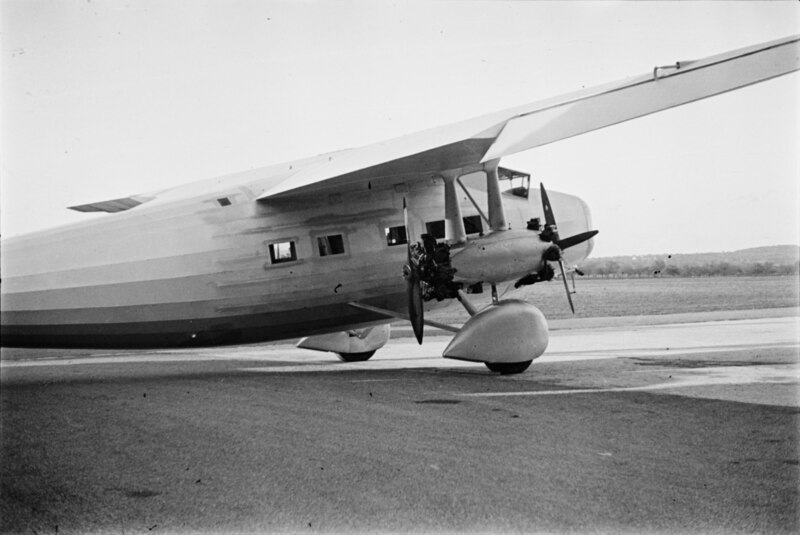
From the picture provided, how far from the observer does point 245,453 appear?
330 inches

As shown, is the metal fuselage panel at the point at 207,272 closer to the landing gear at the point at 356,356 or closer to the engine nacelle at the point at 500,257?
the engine nacelle at the point at 500,257

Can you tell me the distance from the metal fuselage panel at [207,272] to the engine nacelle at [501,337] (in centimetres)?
212

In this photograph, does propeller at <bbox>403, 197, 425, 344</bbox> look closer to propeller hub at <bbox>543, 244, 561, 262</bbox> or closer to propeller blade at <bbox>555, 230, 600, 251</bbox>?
propeller hub at <bbox>543, 244, 561, 262</bbox>

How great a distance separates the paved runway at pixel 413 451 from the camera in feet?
20.4

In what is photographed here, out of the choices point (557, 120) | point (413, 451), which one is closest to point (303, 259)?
point (557, 120)

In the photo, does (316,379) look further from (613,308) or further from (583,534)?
(613,308)

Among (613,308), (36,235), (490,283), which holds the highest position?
(36,235)

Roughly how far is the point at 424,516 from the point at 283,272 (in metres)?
9.10

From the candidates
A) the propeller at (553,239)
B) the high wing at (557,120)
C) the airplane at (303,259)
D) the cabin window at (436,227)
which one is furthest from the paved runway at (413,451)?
the high wing at (557,120)

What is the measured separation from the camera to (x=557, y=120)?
1112cm

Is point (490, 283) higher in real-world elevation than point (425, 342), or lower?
higher

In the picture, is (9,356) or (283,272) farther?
(9,356)

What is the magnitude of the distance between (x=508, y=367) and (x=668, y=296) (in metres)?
27.1

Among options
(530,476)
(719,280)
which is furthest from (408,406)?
(719,280)
